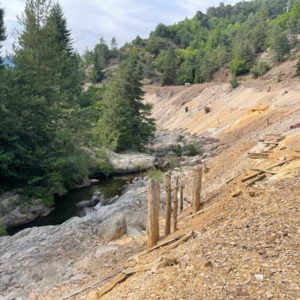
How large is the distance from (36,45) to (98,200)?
13.0m

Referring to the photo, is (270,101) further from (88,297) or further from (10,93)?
(88,297)

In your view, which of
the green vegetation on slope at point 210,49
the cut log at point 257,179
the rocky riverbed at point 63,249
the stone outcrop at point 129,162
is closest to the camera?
the rocky riverbed at point 63,249

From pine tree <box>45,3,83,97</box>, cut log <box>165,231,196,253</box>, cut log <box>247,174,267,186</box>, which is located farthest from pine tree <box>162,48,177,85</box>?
cut log <box>165,231,196,253</box>

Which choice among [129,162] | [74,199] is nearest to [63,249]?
[74,199]

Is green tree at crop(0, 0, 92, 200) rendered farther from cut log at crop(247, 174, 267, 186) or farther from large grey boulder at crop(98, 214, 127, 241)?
cut log at crop(247, 174, 267, 186)

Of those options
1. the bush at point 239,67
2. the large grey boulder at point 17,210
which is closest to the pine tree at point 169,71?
the bush at point 239,67

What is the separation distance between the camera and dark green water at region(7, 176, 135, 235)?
19805mm

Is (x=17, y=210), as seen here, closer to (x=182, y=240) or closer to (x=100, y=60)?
(x=182, y=240)

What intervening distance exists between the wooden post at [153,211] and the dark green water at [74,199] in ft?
31.5

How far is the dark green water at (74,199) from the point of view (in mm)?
19805

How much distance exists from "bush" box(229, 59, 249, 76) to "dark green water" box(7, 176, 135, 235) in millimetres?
45682

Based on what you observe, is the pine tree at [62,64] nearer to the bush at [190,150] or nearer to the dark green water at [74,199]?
the dark green water at [74,199]

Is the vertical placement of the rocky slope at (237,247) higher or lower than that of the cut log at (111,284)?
higher

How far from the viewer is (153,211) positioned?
1083 cm
